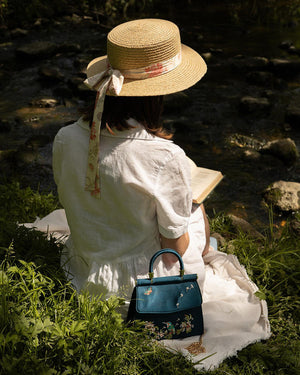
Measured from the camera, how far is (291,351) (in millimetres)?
2244

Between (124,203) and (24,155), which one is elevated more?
(124,203)

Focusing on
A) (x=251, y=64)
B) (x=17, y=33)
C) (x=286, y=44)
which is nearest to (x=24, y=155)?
(x=251, y=64)

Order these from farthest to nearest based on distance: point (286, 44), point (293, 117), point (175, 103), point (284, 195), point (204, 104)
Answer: point (286, 44)
point (204, 104)
point (175, 103)
point (293, 117)
point (284, 195)

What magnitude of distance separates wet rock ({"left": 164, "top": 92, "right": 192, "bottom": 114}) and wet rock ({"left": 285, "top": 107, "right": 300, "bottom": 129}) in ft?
→ 4.24

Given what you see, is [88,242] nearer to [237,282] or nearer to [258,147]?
[237,282]

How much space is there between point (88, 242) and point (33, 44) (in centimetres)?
632

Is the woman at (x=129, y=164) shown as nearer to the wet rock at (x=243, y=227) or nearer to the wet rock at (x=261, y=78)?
the wet rock at (x=243, y=227)

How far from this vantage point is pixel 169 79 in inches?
78.0

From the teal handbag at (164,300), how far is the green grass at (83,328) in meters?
0.09

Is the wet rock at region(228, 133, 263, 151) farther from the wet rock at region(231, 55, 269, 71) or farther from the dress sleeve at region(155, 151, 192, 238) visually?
the dress sleeve at region(155, 151, 192, 238)

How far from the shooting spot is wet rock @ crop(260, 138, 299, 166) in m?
4.61

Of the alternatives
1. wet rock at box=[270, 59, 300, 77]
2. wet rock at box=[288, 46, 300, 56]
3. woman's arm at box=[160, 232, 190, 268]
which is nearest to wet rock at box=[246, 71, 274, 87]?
wet rock at box=[270, 59, 300, 77]

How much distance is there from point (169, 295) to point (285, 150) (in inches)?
118

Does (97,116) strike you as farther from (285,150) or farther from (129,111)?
(285,150)
